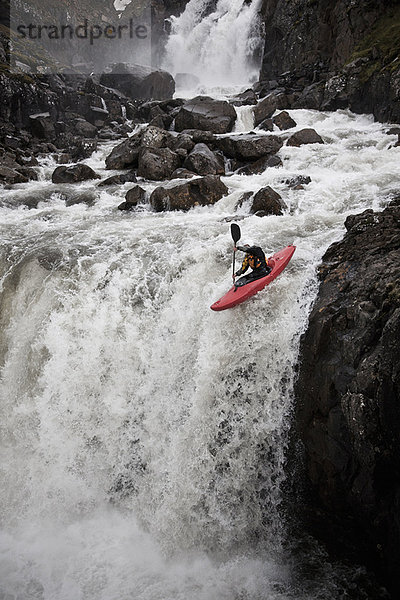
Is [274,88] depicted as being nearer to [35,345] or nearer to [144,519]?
[35,345]

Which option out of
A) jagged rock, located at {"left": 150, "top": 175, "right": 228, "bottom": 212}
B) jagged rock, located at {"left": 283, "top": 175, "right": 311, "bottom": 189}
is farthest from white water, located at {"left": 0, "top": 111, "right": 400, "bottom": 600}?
jagged rock, located at {"left": 283, "top": 175, "right": 311, "bottom": 189}

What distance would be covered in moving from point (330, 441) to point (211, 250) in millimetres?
4484

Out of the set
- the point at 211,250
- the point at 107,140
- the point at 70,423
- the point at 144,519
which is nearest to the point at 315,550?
the point at 144,519

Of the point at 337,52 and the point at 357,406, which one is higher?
the point at 337,52

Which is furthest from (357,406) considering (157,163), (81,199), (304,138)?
(304,138)

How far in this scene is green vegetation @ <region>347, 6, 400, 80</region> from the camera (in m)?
18.5

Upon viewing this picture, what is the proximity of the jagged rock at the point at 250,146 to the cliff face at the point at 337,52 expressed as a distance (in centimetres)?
674

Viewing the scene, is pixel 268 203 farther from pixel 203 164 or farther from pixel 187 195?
pixel 203 164

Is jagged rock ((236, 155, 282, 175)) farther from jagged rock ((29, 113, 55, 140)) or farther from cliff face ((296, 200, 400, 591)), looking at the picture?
jagged rock ((29, 113, 55, 140))

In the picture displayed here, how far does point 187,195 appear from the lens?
1074 centimetres

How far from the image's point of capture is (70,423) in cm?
609

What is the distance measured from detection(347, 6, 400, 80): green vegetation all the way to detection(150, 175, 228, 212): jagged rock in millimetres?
13276

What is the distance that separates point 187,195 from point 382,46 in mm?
17755

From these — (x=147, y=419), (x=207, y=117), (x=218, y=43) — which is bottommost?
(x=147, y=419)
